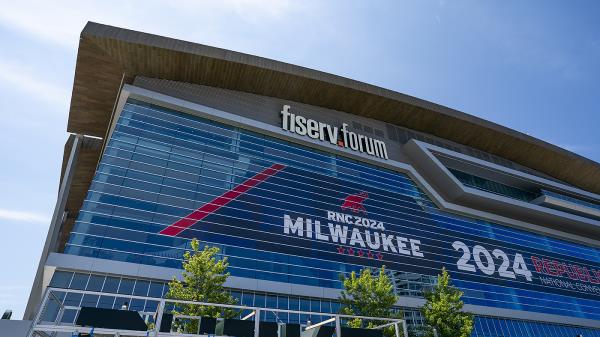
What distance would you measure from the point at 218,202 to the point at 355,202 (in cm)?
1398

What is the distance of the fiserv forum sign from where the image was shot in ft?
133

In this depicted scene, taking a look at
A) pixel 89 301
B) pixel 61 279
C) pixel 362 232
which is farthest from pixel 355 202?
pixel 61 279

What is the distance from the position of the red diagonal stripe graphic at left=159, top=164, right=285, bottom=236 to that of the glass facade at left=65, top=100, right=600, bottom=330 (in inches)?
3.2

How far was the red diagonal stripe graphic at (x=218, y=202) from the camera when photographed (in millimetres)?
27300

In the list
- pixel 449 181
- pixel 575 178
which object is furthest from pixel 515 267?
pixel 575 178

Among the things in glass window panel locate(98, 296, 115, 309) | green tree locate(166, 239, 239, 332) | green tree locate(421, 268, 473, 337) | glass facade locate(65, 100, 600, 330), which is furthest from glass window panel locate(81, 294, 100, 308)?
green tree locate(421, 268, 473, 337)

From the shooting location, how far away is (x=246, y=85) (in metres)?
40.2

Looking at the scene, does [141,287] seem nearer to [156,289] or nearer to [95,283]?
[156,289]

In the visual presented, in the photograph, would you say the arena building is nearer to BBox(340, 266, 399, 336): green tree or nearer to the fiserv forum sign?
the fiserv forum sign

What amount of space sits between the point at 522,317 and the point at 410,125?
24936mm

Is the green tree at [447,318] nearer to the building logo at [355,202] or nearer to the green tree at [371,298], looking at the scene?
the green tree at [371,298]

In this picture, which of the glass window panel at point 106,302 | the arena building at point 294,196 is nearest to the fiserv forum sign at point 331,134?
the arena building at point 294,196

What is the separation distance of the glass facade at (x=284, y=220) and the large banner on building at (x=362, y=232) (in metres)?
0.11

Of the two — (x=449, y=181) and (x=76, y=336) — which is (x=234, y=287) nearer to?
(x=76, y=336)
